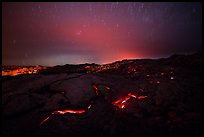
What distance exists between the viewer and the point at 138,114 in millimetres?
A: 4340

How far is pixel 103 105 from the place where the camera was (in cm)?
501

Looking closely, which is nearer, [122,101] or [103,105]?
[103,105]

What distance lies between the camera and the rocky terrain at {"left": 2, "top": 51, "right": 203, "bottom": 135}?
3.83 metres

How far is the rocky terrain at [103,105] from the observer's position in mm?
3827

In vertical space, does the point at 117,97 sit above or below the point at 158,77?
below

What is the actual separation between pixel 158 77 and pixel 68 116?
501cm

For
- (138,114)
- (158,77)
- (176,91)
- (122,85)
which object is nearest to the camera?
(138,114)

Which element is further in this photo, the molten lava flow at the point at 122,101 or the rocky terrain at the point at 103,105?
the molten lava flow at the point at 122,101

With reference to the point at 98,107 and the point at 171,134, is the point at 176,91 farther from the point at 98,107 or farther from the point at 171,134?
the point at 98,107

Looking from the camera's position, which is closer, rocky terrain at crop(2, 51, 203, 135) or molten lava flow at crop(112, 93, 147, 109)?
rocky terrain at crop(2, 51, 203, 135)

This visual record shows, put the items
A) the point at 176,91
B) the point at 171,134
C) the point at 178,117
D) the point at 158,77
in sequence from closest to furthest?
1. the point at 171,134
2. the point at 178,117
3. the point at 176,91
4. the point at 158,77

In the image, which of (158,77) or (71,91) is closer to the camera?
(71,91)

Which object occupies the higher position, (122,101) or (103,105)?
(122,101)

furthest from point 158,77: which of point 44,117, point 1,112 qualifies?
point 1,112
